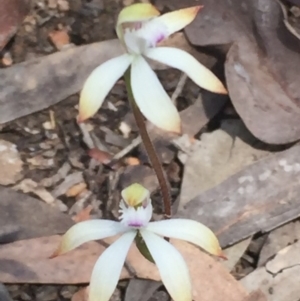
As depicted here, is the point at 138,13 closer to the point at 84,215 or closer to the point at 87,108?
the point at 87,108

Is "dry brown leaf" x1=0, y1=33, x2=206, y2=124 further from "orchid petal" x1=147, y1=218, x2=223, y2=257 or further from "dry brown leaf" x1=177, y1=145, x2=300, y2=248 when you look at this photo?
"orchid petal" x1=147, y1=218, x2=223, y2=257

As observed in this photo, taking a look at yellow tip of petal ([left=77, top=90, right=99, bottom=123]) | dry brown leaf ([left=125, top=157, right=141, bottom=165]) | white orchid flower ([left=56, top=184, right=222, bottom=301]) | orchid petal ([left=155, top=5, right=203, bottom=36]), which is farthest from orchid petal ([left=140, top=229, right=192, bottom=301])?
dry brown leaf ([left=125, top=157, right=141, bottom=165])

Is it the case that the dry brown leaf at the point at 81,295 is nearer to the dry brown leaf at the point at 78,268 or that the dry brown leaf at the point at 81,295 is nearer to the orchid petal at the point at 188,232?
the dry brown leaf at the point at 78,268

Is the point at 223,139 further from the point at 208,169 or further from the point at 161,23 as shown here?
the point at 161,23

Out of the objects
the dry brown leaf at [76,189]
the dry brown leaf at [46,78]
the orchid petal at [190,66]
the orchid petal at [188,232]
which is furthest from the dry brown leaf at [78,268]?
the orchid petal at [190,66]

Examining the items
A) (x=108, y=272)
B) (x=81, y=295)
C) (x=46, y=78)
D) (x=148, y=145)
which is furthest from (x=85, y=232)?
(x=46, y=78)

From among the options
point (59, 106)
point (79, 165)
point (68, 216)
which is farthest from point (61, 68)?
point (68, 216)
